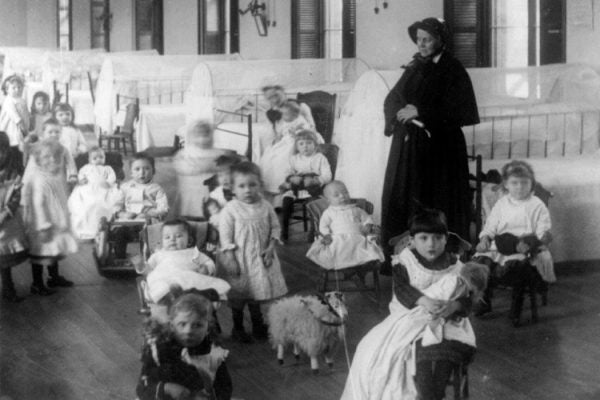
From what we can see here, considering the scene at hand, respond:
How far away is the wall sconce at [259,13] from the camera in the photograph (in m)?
8.71

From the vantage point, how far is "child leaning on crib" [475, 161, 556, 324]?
4.55 m

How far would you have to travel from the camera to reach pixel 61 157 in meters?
5.24

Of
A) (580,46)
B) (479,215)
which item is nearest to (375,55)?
(580,46)

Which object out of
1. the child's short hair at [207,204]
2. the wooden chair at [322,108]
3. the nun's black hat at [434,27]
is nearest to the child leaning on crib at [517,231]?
the nun's black hat at [434,27]

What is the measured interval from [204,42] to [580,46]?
17.9 ft

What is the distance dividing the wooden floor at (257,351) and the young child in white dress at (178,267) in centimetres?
30

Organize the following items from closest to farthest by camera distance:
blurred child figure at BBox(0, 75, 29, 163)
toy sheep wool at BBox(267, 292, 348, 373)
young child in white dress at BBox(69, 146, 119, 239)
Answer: toy sheep wool at BBox(267, 292, 348, 373), young child in white dress at BBox(69, 146, 119, 239), blurred child figure at BBox(0, 75, 29, 163)

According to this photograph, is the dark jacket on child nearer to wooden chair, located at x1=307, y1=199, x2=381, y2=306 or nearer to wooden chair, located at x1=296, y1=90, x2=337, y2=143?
wooden chair, located at x1=307, y1=199, x2=381, y2=306

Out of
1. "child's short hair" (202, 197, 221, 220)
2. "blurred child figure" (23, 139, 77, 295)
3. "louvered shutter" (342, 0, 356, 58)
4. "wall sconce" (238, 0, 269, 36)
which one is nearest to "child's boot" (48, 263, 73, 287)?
"blurred child figure" (23, 139, 77, 295)

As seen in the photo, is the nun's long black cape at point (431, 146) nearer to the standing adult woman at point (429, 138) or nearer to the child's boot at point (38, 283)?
the standing adult woman at point (429, 138)

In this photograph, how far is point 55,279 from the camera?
513 centimetres

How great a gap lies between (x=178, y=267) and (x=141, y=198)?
1.50 meters

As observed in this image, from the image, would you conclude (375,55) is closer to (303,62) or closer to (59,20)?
(303,62)

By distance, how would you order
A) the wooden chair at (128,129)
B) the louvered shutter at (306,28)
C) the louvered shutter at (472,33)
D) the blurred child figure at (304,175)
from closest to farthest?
the blurred child figure at (304,175) < the louvered shutter at (472,33) < the wooden chair at (128,129) < the louvered shutter at (306,28)
